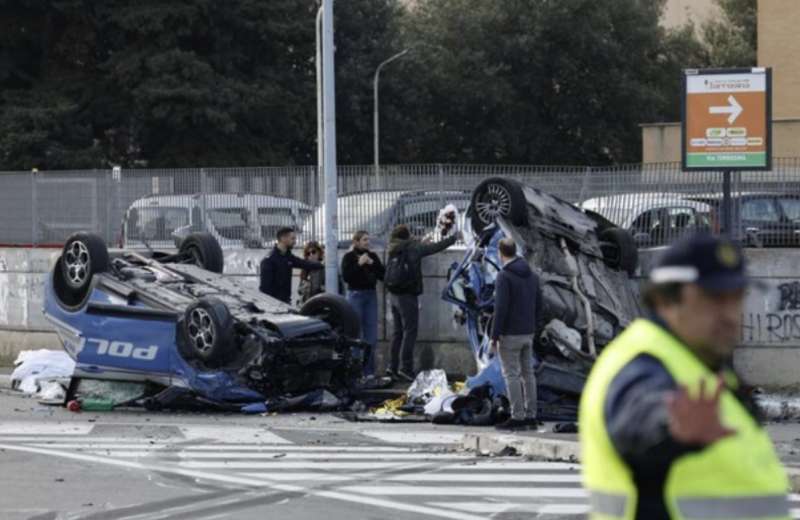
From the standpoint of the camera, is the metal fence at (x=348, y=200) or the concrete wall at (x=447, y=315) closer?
the concrete wall at (x=447, y=315)

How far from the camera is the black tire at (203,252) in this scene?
18.0m

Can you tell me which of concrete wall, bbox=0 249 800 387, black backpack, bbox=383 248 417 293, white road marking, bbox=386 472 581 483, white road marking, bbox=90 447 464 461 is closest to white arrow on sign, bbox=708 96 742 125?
concrete wall, bbox=0 249 800 387

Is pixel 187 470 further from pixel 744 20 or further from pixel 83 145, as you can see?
pixel 744 20

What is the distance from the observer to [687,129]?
56.7 feet

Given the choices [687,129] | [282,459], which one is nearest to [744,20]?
[687,129]

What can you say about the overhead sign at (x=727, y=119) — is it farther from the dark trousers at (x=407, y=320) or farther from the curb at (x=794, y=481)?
the curb at (x=794, y=481)

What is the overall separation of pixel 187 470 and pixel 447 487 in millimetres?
2113

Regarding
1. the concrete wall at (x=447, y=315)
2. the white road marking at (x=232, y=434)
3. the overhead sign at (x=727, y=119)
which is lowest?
the white road marking at (x=232, y=434)

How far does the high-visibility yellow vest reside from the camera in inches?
144

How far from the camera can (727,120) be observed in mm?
17234

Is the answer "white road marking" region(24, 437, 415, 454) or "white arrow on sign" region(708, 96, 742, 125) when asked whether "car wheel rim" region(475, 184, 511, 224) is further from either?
"white road marking" region(24, 437, 415, 454)

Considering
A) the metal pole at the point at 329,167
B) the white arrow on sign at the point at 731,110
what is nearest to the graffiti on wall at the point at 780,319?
the white arrow on sign at the point at 731,110

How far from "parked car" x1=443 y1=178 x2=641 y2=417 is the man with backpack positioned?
49.7 inches

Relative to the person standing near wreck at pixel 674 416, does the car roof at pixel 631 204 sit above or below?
above
